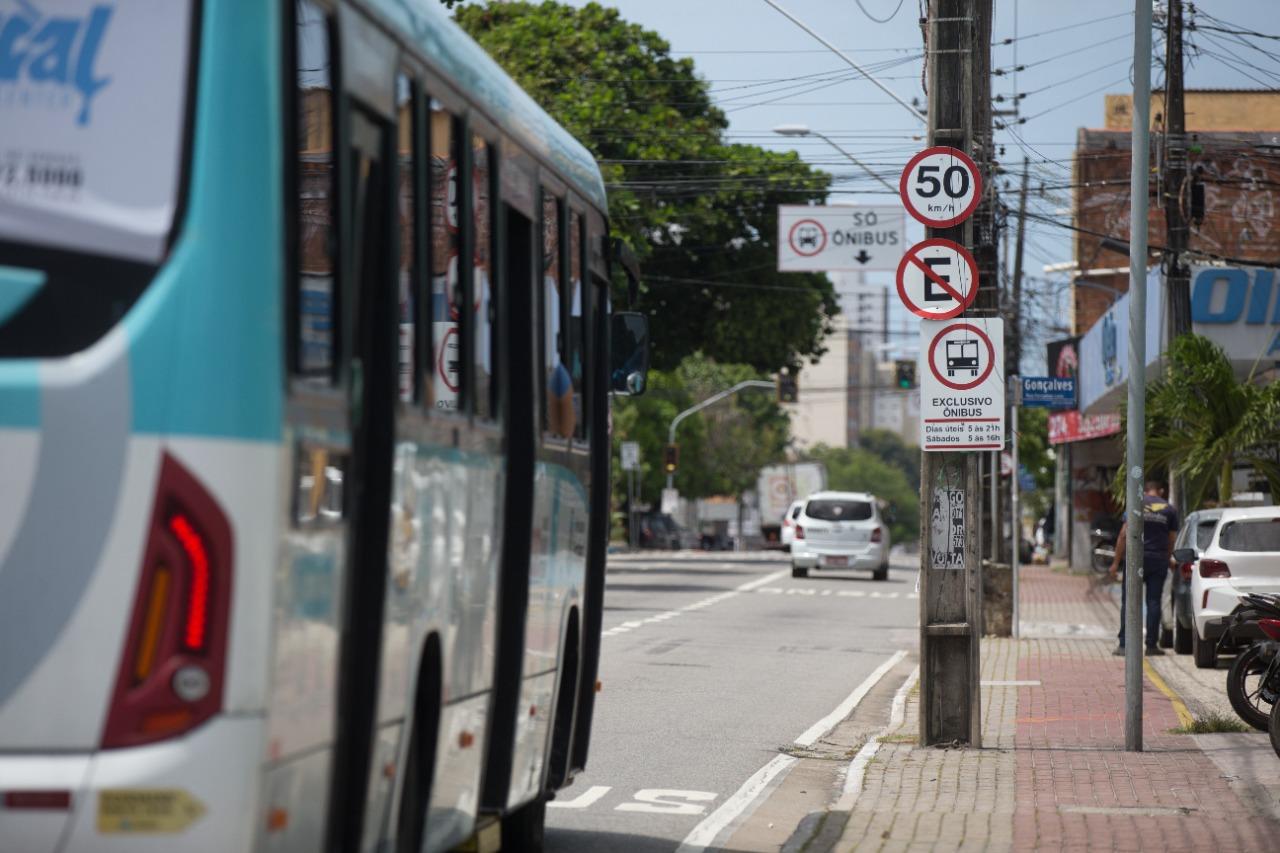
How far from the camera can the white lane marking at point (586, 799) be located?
10750mm

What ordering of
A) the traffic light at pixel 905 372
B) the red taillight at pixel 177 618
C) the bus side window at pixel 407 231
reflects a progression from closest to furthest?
the red taillight at pixel 177 618 → the bus side window at pixel 407 231 → the traffic light at pixel 905 372

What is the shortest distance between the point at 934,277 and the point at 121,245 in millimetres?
9000

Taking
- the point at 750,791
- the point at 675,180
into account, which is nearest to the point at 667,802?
the point at 750,791

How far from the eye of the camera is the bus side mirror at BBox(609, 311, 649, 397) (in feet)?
32.6

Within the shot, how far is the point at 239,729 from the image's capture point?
450cm

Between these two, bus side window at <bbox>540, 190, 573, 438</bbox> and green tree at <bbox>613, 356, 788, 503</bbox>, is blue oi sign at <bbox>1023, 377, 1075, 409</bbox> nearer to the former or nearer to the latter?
bus side window at <bbox>540, 190, 573, 438</bbox>

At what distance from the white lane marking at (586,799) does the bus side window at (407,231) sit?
5.00m

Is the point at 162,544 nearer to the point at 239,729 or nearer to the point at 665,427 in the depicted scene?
the point at 239,729

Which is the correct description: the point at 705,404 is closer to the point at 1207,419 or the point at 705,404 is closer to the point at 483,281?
the point at 1207,419

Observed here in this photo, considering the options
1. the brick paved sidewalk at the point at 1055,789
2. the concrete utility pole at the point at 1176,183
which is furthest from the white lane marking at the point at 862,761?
the concrete utility pole at the point at 1176,183

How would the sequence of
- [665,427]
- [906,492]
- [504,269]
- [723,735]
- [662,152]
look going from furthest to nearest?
[906,492]
[665,427]
[662,152]
[723,735]
[504,269]

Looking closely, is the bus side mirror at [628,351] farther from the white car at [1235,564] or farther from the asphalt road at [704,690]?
the white car at [1235,564]

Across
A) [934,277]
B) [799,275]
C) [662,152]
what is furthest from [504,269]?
[799,275]

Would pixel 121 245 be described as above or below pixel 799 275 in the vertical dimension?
below
